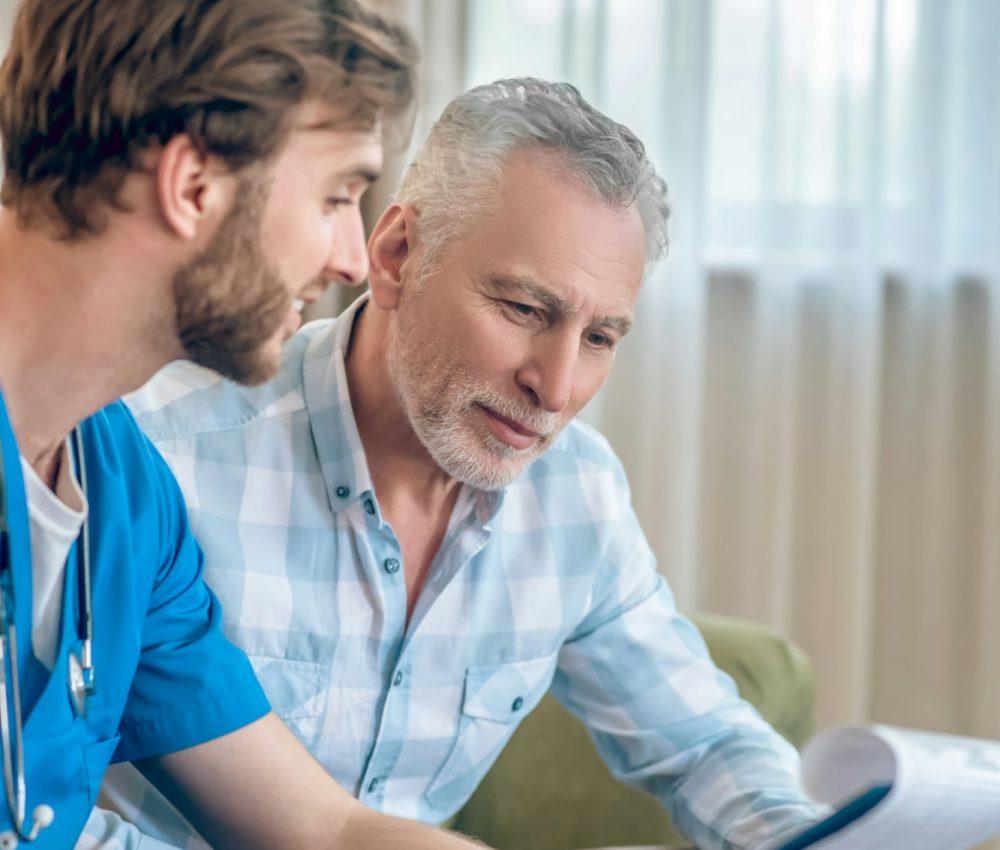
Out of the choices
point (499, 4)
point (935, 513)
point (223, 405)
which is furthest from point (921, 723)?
point (223, 405)

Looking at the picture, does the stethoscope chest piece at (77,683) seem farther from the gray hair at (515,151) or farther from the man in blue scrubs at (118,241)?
the gray hair at (515,151)

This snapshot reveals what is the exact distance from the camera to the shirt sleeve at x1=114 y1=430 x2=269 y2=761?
1127mm

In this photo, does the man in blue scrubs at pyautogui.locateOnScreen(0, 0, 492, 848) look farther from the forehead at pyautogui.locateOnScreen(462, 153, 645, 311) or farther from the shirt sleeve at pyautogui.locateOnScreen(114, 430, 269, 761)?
the forehead at pyautogui.locateOnScreen(462, 153, 645, 311)

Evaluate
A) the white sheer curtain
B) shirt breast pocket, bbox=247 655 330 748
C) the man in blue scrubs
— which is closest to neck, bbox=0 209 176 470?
the man in blue scrubs

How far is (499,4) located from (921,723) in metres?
1.61

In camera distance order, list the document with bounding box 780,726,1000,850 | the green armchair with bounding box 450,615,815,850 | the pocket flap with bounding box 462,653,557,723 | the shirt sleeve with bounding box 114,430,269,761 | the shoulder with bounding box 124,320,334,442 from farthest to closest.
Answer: the green armchair with bounding box 450,615,815,850 < the pocket flap with bounding box 462,653,557,723 < the shoulder with bounding box 124,320,334,442 < the shirt sleeve with bounding box 114,430,269,761 < the document with bounding box 780,726,1000,850

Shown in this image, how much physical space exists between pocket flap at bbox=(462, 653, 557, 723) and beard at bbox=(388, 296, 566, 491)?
8.3 inches

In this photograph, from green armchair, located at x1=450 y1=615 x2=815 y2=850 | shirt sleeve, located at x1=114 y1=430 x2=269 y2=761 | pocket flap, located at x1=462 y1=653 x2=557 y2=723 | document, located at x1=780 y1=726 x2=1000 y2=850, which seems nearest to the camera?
document, located at x1=780 y1=726 x2=1000 y2=850

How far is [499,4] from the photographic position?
2.49 m

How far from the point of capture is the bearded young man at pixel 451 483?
4.32ft

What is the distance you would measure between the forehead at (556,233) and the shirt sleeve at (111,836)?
64 cm

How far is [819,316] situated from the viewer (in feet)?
8.31

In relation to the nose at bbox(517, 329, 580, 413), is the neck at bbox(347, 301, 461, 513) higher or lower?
lower

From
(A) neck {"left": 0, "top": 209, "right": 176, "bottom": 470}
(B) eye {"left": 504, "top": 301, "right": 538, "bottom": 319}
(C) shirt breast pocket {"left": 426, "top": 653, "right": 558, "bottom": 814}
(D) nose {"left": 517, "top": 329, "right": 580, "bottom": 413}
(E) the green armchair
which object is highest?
(A) neck {"left": 0, "top": 209, "right": 176, "bottom": 470}
